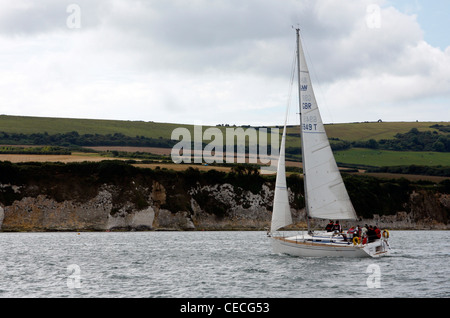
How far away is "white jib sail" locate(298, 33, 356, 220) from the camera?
151ft

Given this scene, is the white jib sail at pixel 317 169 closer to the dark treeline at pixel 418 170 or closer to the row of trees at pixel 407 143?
the dark treeline at pixel 418 170

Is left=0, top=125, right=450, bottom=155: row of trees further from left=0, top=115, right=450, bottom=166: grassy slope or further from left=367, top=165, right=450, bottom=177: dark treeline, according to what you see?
left=367, top=165, right=450, bottom=177: dark treeline

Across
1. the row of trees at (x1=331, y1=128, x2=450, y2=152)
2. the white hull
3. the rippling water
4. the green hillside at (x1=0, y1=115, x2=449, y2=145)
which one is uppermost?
the green hillside at (x1=0, y1=115, x2=449, y2=145)

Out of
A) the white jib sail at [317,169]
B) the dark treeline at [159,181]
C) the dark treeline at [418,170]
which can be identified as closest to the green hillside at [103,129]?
the dark treeline at [418,170]

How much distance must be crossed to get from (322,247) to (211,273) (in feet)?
31.4

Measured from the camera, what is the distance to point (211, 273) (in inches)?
1588

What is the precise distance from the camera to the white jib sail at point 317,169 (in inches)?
1813

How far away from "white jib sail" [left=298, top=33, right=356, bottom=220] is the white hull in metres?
1.87

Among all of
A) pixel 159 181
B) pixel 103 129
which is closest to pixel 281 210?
pixel 159 181

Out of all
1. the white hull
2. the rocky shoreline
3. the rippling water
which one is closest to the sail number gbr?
the white hull

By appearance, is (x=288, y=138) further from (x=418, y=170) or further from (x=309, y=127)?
(x=309, y=127)

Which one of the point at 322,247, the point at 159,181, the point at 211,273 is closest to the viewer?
the point at 211,273
